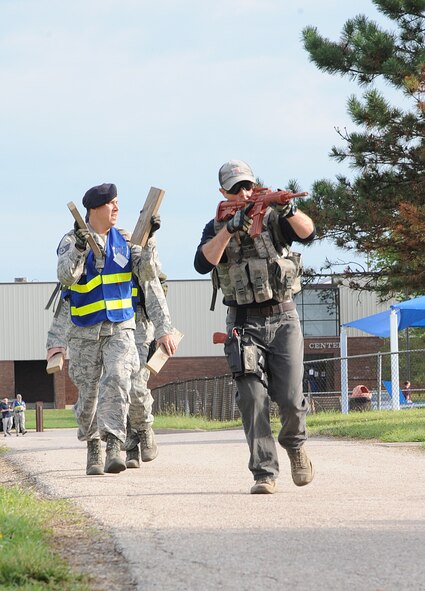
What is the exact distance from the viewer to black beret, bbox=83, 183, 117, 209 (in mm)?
8562

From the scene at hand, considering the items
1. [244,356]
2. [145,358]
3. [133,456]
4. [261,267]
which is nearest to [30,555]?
[244,356]

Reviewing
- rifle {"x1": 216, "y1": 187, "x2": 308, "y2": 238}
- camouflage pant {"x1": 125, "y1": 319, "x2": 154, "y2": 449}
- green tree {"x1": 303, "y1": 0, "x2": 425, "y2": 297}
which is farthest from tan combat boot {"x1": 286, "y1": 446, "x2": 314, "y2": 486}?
green tree {"x1": 303, "y1": 0, "x2": 425, "y2": 297}

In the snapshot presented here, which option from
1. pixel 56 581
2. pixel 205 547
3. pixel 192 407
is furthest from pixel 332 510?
pixel 192 407

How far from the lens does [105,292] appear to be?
27.8ft

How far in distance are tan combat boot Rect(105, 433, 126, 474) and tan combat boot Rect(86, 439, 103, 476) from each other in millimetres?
396

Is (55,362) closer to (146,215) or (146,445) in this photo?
(146,215)

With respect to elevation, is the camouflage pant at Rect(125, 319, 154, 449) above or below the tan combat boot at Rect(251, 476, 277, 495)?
above

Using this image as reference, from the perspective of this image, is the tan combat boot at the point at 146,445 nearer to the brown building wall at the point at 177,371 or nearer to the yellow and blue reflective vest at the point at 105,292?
the yellow and blue reflective vest at the point at 105,292

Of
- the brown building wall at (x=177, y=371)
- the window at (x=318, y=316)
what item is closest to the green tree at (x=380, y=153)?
the window at (x=318, y=316)

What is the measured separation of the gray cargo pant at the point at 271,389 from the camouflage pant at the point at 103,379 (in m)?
1.41

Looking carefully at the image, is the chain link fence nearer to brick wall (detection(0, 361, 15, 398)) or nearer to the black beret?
the black beret

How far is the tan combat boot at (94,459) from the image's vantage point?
8.78 meters

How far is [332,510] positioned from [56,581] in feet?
7.67

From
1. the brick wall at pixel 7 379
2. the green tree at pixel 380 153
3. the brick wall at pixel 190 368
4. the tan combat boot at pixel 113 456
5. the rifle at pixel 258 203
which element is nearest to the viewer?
the rifle at pixel 258 203
